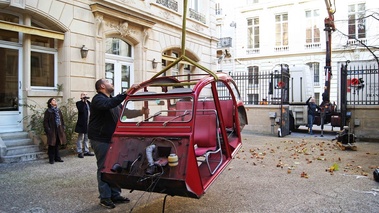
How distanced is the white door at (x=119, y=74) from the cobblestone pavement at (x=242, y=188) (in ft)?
14.4

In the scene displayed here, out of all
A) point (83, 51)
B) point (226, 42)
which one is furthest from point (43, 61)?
point (226, 42)

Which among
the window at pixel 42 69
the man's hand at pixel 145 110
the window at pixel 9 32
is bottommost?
the man's hand at pixel 145 110

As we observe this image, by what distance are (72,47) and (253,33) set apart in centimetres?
2600

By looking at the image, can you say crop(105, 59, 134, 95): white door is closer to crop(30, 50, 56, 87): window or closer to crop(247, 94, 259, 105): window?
crop(30, 50, 56, 87): window

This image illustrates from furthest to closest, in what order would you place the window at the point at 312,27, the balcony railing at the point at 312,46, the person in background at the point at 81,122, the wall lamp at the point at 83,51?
the window at the point at 312,27 < the balcony railing at the point at 312,46 < the wall lamp at the point at 83,51 < the person in background at the point at 81,122

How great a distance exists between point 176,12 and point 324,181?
37.6 feet

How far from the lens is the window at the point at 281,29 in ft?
103

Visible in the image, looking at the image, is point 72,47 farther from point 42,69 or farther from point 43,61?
point 42,69

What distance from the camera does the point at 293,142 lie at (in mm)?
12375

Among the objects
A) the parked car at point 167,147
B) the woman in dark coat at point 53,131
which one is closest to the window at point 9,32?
the woman in dark coat at point 53,131

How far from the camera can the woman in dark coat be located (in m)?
8.21

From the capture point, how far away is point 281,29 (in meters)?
31.7

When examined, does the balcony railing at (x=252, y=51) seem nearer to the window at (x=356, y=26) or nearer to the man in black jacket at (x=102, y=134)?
the window at (x=356, y=26)

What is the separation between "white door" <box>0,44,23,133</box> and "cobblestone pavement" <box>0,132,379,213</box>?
1779mm
